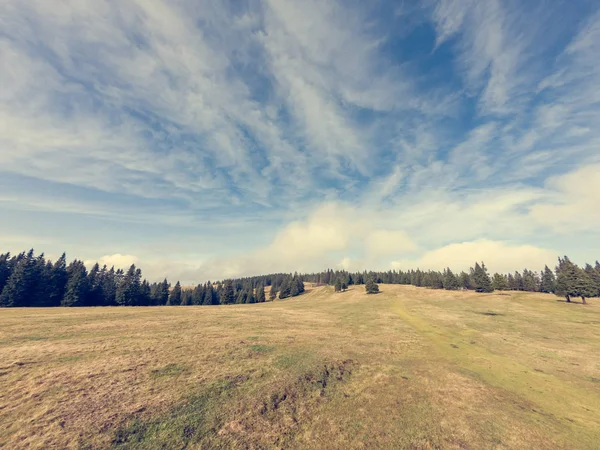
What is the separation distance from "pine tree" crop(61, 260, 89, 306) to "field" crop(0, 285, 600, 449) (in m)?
62.5

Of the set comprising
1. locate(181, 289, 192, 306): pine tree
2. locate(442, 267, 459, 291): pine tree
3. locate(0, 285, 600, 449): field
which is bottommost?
locate(181, 289, 192, 306): pine tree

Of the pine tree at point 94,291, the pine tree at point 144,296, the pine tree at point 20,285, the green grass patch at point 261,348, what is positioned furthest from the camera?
the pine tree at point 144,296

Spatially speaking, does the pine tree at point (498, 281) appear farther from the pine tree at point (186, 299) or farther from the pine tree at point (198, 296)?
the pine tree at point (186, 299)

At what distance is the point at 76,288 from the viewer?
78000mm

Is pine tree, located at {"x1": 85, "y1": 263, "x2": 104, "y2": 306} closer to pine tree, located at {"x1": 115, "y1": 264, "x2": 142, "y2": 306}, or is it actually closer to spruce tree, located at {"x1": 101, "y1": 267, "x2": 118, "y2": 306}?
spruce tree, located at {"x1": 101, "y1": 267, "x2": 118, "y2": 306}

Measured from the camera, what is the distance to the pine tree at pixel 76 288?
3022 inches

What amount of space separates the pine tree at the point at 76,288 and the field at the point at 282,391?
62474 millimetres

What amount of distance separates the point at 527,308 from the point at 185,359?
7412 centimetres

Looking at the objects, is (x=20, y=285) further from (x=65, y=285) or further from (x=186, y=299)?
(x=186, y=299)

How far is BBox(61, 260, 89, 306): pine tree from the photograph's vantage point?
252ft

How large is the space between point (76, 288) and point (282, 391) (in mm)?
95940

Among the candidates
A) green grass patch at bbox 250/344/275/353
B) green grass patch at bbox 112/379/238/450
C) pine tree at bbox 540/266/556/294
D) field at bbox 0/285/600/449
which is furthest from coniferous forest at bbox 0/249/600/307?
green grass patch at bbox 112/379/238/450

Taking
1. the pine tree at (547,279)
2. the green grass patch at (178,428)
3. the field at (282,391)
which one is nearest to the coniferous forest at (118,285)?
the pine tree at (547,279)

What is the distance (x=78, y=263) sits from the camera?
88.1 m
